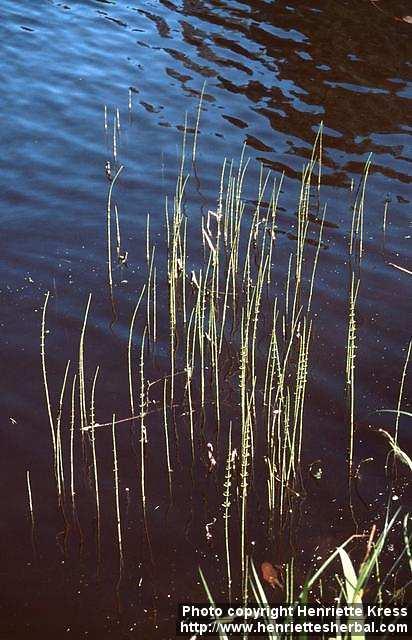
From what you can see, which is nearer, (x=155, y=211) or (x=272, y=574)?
(x=272, y=574)

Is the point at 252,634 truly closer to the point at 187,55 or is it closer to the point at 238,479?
the point at 238,479

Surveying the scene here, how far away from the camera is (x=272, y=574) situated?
3.76 metres

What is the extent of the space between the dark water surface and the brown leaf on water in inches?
3.7

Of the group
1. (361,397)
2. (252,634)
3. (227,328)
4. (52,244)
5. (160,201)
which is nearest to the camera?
(252,634)

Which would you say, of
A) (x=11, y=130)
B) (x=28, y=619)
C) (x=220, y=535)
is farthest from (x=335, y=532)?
(x=11, y=130)

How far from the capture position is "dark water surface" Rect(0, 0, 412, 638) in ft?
12.5

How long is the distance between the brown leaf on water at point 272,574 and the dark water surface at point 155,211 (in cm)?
10

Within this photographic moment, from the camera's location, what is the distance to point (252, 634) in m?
3.47

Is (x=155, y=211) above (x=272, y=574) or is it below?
above

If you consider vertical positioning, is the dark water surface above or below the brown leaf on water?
above

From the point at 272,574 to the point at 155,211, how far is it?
123 inches

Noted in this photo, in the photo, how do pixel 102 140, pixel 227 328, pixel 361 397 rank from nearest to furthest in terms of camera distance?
pixel 361 397 < pixel 227 328 < pixel 102 140

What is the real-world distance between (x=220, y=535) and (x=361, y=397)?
1.20 metres

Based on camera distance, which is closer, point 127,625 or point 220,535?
point 127,625
